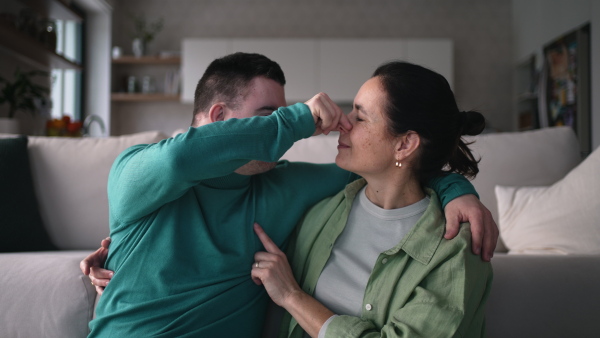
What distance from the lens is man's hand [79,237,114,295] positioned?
1.33 m

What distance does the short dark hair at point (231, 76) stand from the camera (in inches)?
54.9

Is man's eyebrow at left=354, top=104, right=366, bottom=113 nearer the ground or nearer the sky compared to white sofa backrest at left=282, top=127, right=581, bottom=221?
nearer the sky

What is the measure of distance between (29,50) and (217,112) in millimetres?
3322

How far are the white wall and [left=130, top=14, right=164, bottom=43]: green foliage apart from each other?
15.1 feet

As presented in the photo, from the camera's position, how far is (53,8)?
14.1 ft

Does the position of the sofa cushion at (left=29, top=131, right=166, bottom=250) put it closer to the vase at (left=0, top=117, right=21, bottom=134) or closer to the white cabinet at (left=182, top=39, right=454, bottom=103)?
the vase at (left=0, top=117, right=21, bottom=134)

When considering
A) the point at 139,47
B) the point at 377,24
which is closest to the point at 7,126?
the point at 139,47

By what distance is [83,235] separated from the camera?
2209 mm

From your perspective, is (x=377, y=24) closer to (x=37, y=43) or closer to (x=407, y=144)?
(x=37, y=43)

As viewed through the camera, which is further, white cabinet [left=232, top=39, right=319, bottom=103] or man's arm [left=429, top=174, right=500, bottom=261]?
white cabinet [left=232, top=39, right=319, bottom=103]

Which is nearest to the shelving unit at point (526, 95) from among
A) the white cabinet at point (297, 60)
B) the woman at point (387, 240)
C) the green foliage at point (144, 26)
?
the white cabinet at point (297, 60)

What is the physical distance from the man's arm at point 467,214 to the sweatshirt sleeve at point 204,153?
39 cm

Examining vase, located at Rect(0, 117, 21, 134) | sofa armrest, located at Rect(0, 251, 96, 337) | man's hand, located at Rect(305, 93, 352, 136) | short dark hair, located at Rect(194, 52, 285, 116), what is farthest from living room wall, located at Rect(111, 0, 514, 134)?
man's hand, located at Rect(305, 93, 352, 136)

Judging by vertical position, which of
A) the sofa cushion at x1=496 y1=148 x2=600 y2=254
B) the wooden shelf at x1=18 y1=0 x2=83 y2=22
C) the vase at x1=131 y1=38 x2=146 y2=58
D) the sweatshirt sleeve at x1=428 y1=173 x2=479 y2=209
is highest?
the vase at x1=131 y1=38 x2=146 y2=58
